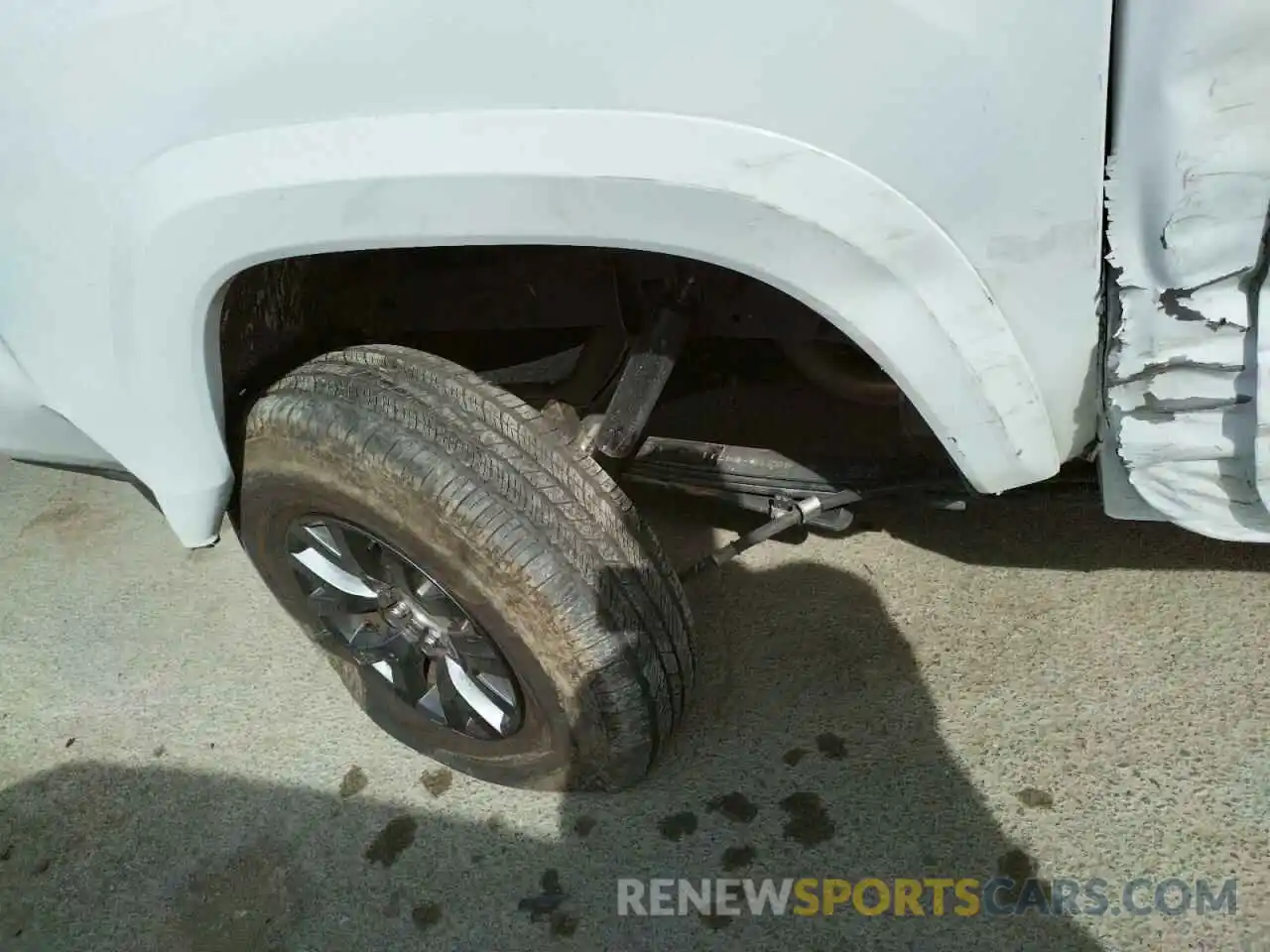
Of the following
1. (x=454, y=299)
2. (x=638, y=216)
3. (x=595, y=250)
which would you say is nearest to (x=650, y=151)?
(x=638, y=216)

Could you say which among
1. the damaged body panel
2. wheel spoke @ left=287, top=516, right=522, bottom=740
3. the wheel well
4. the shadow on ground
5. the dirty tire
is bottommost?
the shadow on ground

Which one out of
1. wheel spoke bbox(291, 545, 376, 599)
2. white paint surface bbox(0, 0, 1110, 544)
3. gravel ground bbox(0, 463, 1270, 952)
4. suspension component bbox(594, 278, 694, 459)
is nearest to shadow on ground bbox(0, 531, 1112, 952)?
gravel ground bbox(0, 463, 1270, 952)

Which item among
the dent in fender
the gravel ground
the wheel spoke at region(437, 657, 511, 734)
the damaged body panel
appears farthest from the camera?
the wheel spoke at region(437, 657, 511, 734)

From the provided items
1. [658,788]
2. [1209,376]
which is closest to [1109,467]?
[1209,376]

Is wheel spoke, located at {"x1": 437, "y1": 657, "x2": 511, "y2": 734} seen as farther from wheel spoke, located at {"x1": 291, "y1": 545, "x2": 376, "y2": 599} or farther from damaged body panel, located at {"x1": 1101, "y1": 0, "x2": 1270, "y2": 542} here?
damaged body panel, located at {"x1": 1101, "y1": 0, "x2": 1270, "y2": 542}

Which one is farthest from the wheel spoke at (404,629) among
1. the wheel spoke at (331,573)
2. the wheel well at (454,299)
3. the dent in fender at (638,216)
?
the dent in fender at (638,216)

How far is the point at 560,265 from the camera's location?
5.59 ft

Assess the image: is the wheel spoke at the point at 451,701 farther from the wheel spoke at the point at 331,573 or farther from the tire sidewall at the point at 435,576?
the wheel spoke at the point at 331,573

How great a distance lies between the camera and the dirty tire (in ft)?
5.00

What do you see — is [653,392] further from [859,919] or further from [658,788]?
[859,919]

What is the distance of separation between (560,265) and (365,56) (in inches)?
24.2

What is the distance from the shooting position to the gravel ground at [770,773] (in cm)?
169

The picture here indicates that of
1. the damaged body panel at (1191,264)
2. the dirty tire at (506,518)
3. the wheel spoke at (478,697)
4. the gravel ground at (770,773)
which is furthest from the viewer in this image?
the wheel spoke at (478,697)

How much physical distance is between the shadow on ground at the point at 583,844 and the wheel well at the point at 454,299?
78 cm
